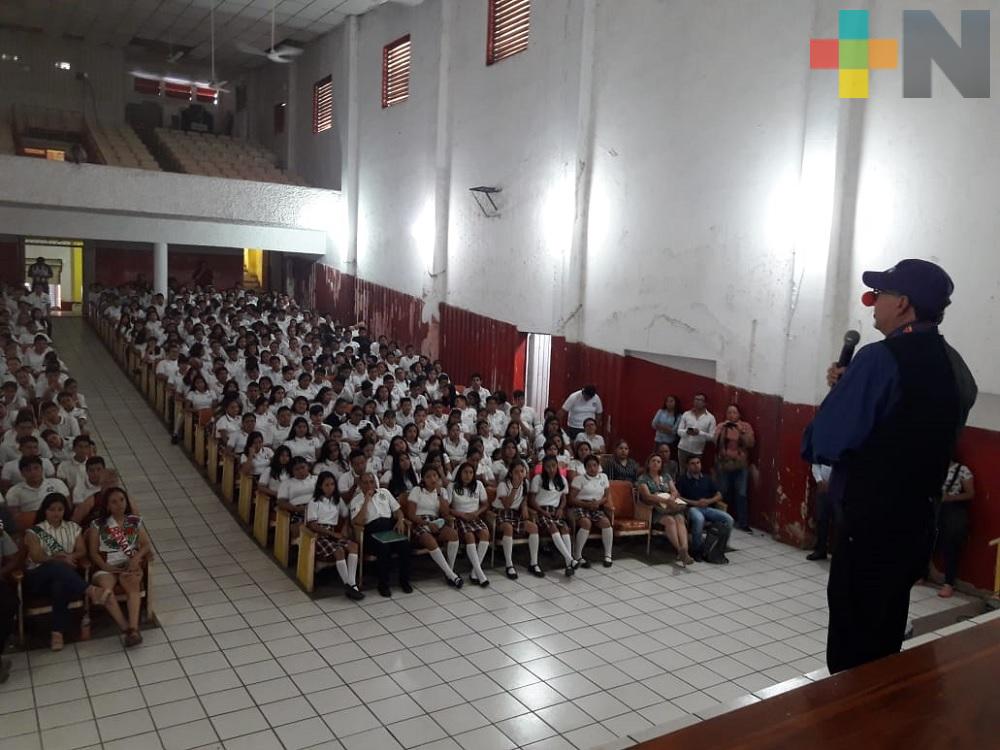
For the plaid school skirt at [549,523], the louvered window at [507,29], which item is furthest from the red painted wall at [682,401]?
the louvered window at [507,29]

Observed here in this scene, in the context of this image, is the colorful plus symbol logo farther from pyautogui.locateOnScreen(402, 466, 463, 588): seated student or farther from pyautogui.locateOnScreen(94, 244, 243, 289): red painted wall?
pyautogui.locateOnScreen(94, 244, 243, 289): red painted wall

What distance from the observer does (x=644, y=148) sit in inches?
374

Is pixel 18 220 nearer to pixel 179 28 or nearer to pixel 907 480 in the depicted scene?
pixel 179 28

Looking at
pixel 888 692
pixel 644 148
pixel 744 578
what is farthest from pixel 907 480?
pixel 644 148

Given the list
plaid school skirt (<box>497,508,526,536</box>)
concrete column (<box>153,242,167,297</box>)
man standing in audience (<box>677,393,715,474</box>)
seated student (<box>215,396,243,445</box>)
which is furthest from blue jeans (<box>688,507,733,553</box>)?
concrete column (<box>153,242,167,297</box>)

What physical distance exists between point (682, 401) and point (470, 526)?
3597mm

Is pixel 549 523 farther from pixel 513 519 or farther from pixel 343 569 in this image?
pixel 343 569

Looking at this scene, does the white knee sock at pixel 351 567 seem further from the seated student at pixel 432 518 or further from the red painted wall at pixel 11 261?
the red painted wall at pixel 11 261

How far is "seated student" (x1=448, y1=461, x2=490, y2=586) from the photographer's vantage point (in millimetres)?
6590

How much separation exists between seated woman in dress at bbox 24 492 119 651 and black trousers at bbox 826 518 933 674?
15.2ft

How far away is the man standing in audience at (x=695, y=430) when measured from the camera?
8.48m

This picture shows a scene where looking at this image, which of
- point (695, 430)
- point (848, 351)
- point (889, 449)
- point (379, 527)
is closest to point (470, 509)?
point (379, 527)

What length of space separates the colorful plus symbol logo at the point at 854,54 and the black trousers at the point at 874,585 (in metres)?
6.35

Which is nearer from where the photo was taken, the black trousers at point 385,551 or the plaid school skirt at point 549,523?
the black trousers at point 385,551
